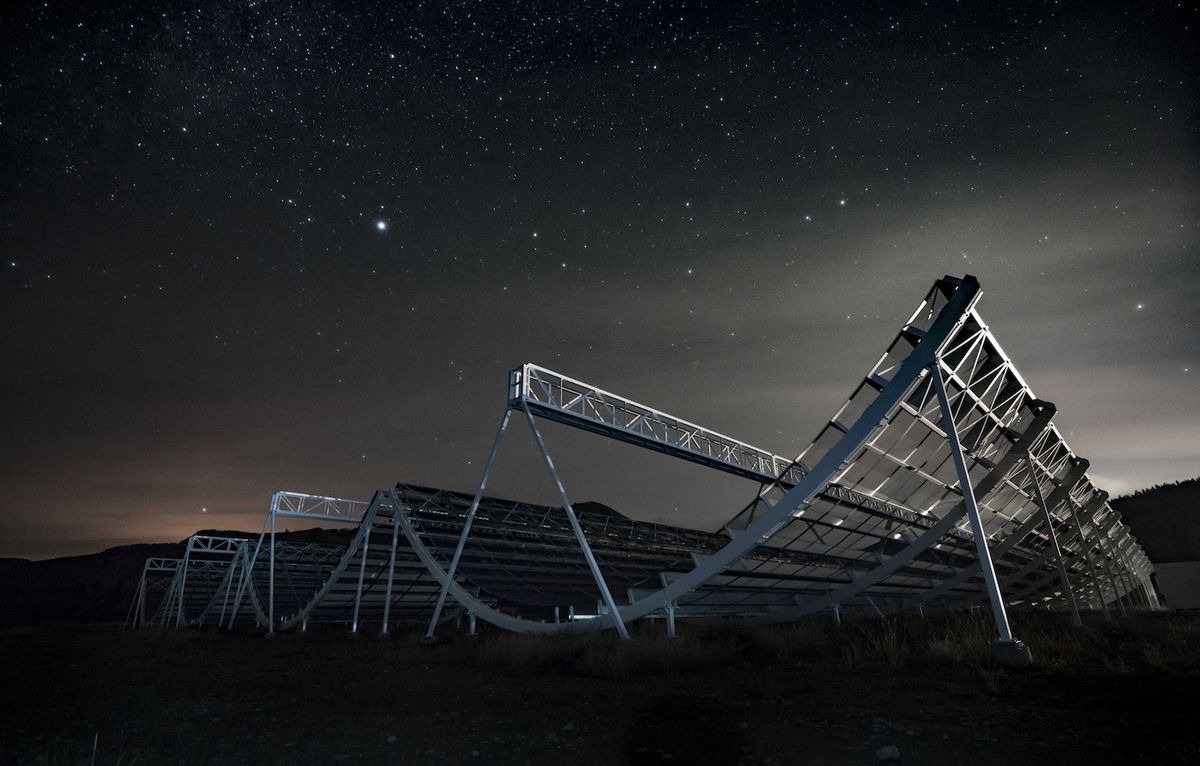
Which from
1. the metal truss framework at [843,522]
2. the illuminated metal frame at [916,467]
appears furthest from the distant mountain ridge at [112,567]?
the illuminated metal frame at [916,467]

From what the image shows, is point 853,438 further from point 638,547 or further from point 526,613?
point 526,613

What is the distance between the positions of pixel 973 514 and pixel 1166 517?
155m

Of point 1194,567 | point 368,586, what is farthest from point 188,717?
point 1194,567

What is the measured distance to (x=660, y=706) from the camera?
8938 millimetres

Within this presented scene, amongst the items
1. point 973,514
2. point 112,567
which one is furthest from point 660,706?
point 112,567

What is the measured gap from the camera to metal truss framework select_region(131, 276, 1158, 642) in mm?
12836

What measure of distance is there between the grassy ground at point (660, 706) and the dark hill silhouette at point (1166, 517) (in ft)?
418

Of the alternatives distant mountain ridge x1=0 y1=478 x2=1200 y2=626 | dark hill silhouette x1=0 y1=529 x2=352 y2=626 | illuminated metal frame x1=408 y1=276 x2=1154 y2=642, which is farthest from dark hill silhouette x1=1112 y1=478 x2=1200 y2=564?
dark hill silhouette x1=0 y1=529 x2=352 y2=626

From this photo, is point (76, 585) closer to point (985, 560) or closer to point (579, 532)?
point (579, 532)

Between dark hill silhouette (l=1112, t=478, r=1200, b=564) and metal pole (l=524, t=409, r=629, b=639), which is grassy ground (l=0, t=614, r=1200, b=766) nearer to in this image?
metal pole (l=524, t=409, r=629, b=639)

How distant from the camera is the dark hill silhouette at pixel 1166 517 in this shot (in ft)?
352

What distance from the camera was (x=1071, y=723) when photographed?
647 centimetres

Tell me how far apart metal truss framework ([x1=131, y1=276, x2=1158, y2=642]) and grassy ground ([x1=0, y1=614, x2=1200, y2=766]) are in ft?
6.60

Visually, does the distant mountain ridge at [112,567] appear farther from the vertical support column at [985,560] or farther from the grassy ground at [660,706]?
the vertical support column at [985,560]
